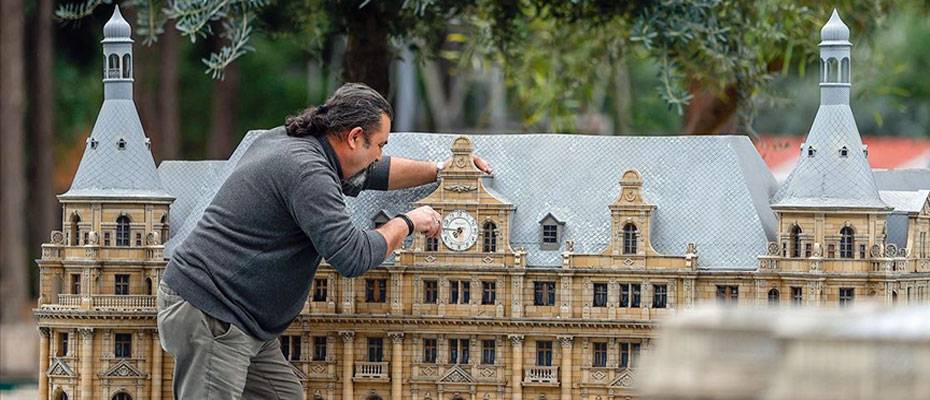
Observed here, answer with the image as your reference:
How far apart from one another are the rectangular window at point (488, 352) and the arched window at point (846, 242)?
2.74 m

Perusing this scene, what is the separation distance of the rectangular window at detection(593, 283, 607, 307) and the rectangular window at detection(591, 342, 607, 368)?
1.01 feet

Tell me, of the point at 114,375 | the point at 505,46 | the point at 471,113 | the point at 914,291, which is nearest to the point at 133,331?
the point at 114,375

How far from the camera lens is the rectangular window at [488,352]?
44.3ft

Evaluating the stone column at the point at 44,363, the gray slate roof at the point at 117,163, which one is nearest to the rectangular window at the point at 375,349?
the gray slate roof at the point at 117,163

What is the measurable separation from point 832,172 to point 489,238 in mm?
2637

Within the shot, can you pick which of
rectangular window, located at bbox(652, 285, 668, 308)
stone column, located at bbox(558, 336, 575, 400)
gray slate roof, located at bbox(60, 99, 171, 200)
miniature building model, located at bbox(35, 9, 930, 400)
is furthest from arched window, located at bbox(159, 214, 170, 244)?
rectangular window, located at bbox(652, 285, 668, 308)

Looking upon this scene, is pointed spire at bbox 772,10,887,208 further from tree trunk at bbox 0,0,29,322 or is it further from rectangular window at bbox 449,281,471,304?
tree trunk at bbox 0,0,29,322

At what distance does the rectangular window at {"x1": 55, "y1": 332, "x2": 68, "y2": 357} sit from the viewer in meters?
14.0

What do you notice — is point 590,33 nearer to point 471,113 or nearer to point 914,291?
point 914,291

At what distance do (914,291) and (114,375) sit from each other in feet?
20.6

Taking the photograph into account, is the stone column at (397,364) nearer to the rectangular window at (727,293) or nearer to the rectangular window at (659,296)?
the rectangular window at (659,296)

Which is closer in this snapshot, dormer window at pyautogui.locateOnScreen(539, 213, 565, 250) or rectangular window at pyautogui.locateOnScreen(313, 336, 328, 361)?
dormer window at pyautogui.locateOnScreen(539, 213, 565, 250)

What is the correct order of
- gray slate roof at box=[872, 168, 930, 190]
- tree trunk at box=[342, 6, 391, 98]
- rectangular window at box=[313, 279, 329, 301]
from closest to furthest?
rectangular window at box=[313, 279, 329, 301] → gray slate roof at box=[872, 168, 930, 190] → tree trunk at box=[342, 6, 391, 98]

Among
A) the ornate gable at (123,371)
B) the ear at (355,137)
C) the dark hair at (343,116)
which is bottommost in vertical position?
the ornate gable at (123,371)
